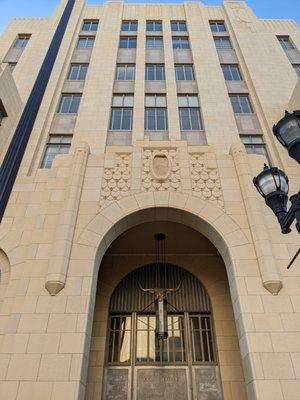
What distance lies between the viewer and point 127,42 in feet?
70.8

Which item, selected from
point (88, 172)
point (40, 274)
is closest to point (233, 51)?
point (88, 172)

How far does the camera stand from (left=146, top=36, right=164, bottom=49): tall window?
21198 mm

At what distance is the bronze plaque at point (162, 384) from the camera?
10.9 metres

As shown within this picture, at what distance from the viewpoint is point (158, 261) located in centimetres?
1402

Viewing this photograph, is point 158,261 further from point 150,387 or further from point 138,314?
point 150,387

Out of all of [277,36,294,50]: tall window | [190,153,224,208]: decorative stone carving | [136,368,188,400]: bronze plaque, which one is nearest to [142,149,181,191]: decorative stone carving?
[190,153,224,208]: decorative stone carving

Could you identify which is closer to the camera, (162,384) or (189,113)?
(162,384)

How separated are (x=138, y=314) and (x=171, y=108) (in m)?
10.5

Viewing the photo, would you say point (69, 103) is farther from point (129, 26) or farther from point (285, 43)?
point (285, 43)

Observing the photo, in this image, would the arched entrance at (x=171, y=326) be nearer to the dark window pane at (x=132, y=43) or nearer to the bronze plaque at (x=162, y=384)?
the bronze plaque at (x=162, y=384)

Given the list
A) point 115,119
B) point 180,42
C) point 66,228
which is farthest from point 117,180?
point 180,42

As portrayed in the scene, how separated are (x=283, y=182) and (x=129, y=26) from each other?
21.4m

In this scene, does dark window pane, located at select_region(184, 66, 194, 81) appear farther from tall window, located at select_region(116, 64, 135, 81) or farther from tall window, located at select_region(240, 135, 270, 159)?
tall window, located at select_region(240, 135, 270, 159)

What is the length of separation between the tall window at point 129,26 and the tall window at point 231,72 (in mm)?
7560
